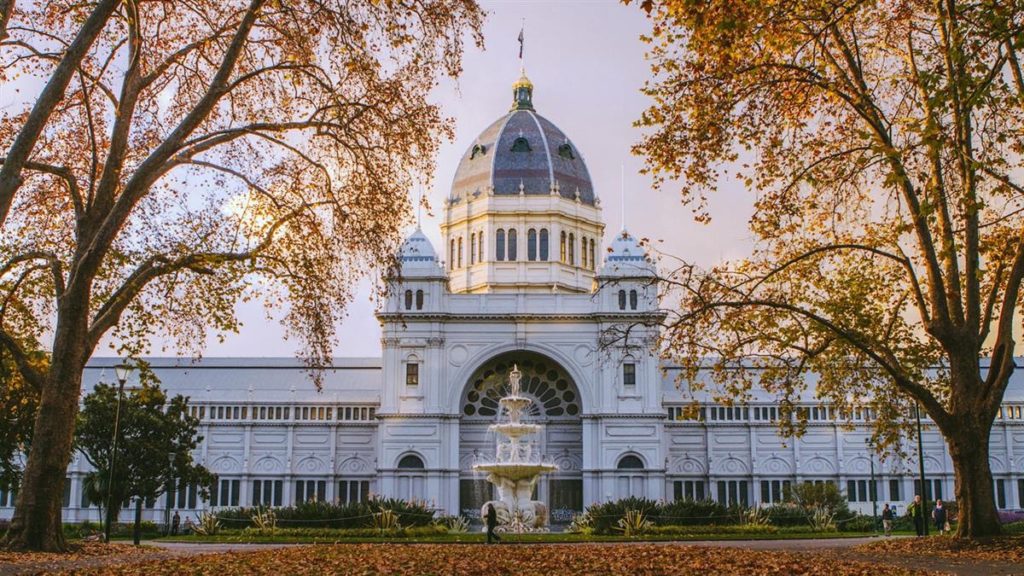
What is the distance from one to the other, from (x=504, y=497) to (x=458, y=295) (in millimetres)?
23619

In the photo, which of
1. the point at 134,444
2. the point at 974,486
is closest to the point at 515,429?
the point at 134,444

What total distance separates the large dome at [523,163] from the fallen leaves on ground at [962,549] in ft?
176

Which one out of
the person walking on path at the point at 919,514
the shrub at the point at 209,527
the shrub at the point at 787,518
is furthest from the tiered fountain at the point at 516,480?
the person walking on path at the point at 919,514

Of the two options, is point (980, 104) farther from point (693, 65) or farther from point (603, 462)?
point (603, 462)

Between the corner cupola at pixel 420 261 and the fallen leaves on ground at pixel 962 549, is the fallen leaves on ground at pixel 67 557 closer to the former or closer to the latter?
the fallen leaves on ground at pixel 962 549

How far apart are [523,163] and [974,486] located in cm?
5631

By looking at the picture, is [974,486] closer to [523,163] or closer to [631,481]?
[631,481]

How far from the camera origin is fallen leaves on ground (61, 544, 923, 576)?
1850cm

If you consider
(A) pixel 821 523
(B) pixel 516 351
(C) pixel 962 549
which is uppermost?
(B) pixel 516 351

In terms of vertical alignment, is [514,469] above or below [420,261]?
below

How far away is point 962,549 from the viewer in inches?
947

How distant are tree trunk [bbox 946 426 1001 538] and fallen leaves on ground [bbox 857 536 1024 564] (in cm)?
46

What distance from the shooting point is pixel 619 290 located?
70.7 meters

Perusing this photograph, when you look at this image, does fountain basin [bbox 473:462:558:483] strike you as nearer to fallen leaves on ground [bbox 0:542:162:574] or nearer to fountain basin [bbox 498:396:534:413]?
fountain basin [bbox 498:396:534:413]
